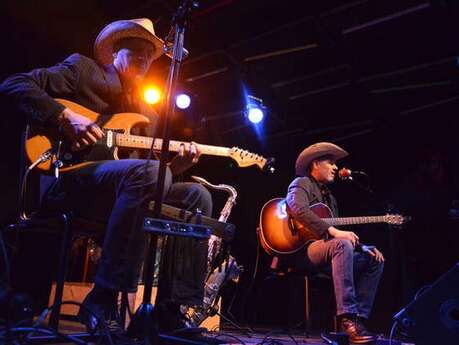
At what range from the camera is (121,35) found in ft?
10.1

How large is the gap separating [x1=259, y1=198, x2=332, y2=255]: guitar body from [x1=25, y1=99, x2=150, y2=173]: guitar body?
2144 millimetres

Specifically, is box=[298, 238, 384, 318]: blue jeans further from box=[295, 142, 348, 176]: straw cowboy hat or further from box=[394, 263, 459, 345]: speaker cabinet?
box=[394, 263, 459, 345]: speaker cabinet

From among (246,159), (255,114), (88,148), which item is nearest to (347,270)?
(246,159)

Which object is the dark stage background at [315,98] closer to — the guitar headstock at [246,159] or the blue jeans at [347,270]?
the blue jeans at [347,270]

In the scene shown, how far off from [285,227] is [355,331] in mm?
1261

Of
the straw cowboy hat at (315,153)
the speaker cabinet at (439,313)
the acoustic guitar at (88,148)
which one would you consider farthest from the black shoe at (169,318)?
the straw cowboy hat at (315,153)

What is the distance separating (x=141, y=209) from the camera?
2.22 meters

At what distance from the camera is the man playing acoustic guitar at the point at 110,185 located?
2141mm

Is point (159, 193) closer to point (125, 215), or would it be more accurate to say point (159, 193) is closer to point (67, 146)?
point (125, 215)

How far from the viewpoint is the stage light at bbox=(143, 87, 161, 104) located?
17.6ft

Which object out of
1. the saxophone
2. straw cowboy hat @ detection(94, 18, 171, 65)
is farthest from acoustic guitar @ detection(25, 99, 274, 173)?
the saxophone

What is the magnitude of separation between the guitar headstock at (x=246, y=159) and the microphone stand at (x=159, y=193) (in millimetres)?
1580

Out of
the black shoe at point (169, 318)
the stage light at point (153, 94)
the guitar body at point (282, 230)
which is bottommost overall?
the black shoe at point (169, 318)

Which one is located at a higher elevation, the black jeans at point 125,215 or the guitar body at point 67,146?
the guitar body at point 67,146
